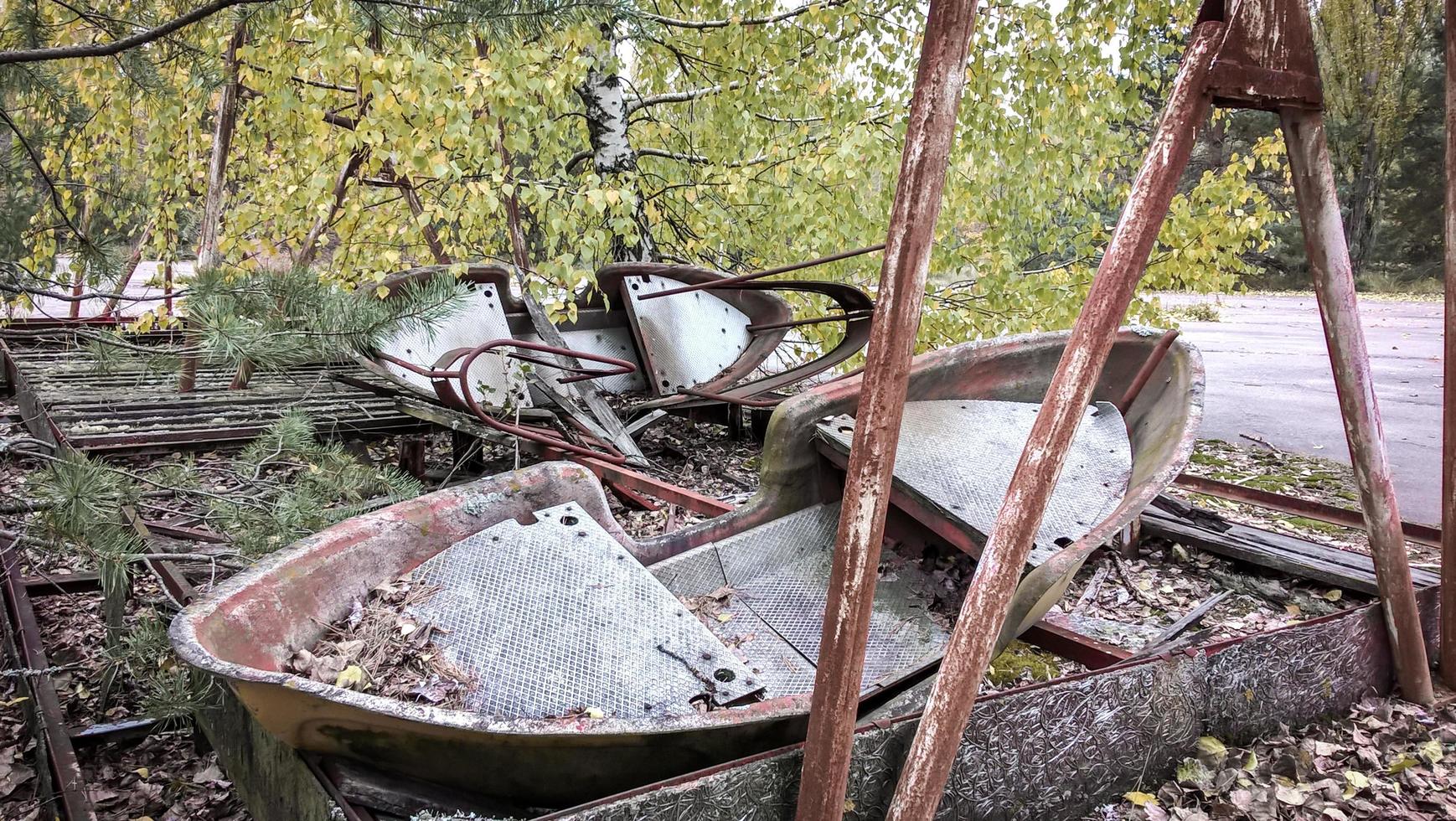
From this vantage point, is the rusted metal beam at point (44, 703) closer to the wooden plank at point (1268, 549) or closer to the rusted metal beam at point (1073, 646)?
the rusted metal beam at point (1073, 646)

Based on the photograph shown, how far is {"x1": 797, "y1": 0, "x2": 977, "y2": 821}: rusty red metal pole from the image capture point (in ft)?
5.34

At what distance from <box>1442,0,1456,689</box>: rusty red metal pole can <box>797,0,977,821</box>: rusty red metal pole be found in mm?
2101

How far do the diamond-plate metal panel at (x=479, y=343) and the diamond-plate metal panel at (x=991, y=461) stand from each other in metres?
2.60

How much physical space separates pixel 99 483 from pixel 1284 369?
1287 cm

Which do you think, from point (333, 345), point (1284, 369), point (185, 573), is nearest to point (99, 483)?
point (333, 345)

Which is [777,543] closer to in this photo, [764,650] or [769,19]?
[764,650]

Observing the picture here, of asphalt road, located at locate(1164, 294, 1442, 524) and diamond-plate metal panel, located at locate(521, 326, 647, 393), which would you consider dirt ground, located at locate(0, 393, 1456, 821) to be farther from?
asphalt road, located at locate(1164, 294, 1442, 524)

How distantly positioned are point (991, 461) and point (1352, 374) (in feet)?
4.42

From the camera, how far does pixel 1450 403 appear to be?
2861 millimetres

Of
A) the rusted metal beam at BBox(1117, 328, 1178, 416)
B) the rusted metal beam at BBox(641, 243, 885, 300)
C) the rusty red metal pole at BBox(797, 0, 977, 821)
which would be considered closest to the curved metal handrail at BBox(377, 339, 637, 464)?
the rusted metal beam at BBox(641, 243, 885, 300)

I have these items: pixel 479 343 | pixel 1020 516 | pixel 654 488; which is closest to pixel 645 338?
pixel 479 343

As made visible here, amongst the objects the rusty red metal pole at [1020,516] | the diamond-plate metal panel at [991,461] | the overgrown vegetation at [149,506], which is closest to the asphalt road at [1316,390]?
the diamond-plate metal panel at [991,461]

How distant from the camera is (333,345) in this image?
8.38 ft

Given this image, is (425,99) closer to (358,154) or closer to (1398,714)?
(358,154)
